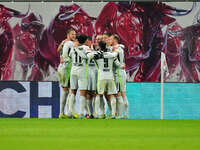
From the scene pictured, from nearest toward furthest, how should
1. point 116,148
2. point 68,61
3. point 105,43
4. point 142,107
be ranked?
1. point 116,148
2. point 105,43
3. point 68,61
4. point 142,107

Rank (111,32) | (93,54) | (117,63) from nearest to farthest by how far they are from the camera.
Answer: (93,54), (117,63), (111,32)

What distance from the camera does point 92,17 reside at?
2231 centimetres

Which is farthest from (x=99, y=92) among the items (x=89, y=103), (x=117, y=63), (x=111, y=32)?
(x=111, y=32)

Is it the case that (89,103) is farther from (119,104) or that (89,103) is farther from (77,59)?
(77,59)

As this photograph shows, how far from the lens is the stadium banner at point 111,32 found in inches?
872

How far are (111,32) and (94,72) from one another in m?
5.88

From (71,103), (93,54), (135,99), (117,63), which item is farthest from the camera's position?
(135,99)

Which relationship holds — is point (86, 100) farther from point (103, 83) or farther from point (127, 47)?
point (127, 47)

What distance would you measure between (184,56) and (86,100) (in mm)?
6412

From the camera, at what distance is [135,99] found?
21.1m

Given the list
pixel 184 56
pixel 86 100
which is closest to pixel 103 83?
pixel 86 100

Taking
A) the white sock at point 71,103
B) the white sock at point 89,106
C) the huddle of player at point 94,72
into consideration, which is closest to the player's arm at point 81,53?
the huddle of player at point 94,72

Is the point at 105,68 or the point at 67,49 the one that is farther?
the point at 67,49

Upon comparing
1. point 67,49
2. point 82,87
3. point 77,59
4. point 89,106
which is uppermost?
point 67,49
